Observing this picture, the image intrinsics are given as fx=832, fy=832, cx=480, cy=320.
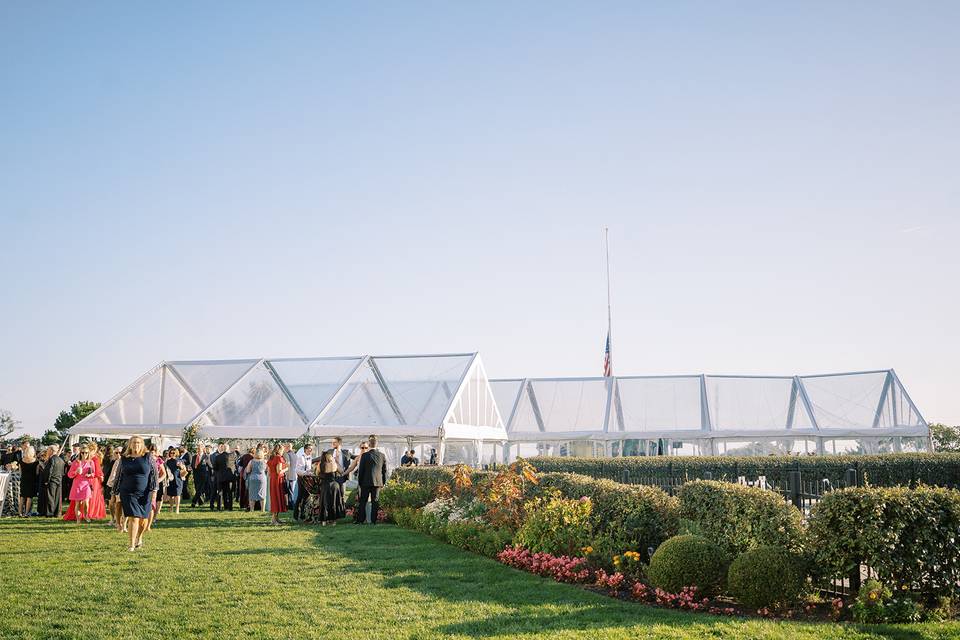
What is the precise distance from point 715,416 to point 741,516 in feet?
86.0

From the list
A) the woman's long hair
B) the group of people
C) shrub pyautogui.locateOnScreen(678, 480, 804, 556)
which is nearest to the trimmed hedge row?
the group of people

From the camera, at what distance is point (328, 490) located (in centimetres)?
1869

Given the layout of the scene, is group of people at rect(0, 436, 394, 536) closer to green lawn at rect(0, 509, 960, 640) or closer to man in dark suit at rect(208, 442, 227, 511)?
man in dark suit at rect(208, 442, 227, 511)

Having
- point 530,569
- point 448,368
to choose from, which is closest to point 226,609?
point 530,569

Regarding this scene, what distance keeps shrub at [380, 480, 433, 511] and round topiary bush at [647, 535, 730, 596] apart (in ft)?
34.2

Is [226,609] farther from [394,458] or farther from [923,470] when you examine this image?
[394,458]

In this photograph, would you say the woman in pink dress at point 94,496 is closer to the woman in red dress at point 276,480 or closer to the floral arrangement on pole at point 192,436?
the woman in red dress at point 276,480

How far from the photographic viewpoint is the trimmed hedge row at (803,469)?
20.7 metres

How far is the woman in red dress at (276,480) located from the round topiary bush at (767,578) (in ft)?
38.8

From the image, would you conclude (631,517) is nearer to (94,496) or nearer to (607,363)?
(94,496)

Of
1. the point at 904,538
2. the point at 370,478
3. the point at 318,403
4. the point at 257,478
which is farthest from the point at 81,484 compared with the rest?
the point at 904,538

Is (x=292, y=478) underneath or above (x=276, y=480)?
underneath

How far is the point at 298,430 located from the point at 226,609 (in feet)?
65.6

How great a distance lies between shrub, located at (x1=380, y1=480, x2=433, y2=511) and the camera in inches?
752
